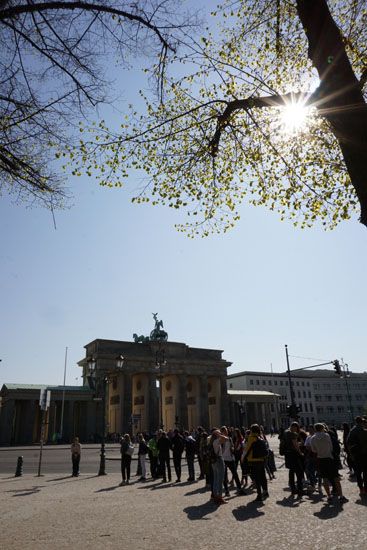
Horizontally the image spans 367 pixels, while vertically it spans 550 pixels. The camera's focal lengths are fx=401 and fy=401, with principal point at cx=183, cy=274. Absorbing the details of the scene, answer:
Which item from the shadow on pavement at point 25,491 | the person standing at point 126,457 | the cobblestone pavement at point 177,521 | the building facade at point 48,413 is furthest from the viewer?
the building facade at point 48,413

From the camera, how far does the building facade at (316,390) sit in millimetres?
113812

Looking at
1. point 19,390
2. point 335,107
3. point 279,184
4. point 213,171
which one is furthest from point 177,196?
point 19,390

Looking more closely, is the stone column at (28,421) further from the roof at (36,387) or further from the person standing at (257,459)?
the person standing at (257,459)

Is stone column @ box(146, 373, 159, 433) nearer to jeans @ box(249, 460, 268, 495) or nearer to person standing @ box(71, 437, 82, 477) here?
person standing @ box(71, 437, 82, 477)

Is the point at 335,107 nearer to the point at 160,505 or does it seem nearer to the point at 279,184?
the point at 279,184

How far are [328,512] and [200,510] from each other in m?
2.82

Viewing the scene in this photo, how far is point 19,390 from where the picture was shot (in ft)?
176

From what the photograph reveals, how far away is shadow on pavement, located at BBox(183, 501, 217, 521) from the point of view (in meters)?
8.56

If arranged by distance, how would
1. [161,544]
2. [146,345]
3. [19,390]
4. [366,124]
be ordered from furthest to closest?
[146,345] → [19,390] → [161,544] → [366,124]

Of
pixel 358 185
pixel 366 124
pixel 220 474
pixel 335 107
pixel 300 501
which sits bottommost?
pixel 300 501

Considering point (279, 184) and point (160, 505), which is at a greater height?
point (279, 184)

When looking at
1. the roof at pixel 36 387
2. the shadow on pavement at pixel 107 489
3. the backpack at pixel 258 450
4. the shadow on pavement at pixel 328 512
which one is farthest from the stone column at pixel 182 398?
the shadow on pavement at pixel 328 512

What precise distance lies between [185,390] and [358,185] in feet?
220

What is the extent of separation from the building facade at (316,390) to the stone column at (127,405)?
2183 inches
